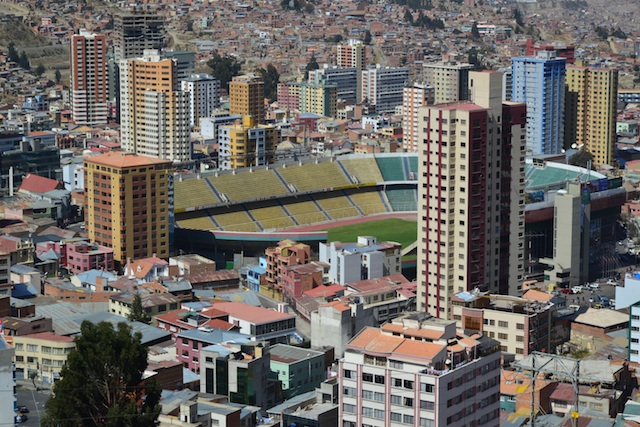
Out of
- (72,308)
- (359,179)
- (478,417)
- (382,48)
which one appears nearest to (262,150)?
(359,179)

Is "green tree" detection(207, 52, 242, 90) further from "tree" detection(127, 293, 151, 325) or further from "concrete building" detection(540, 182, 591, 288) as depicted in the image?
"tree" detection(127, 293, 151, 325)

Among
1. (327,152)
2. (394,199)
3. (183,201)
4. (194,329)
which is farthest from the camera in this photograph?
(327,152)

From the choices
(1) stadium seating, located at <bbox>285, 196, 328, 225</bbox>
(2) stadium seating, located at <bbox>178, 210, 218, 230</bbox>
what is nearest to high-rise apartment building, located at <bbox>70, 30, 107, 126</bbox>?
(1) stadium seating, located at <bbox>285, 196, 328, 225</bbox>

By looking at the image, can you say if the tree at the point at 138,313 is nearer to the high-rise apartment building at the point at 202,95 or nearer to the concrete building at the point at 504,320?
the concrete building at the point at 504,320

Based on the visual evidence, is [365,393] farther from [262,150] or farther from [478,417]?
[262,150]

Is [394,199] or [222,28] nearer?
[394,199]
